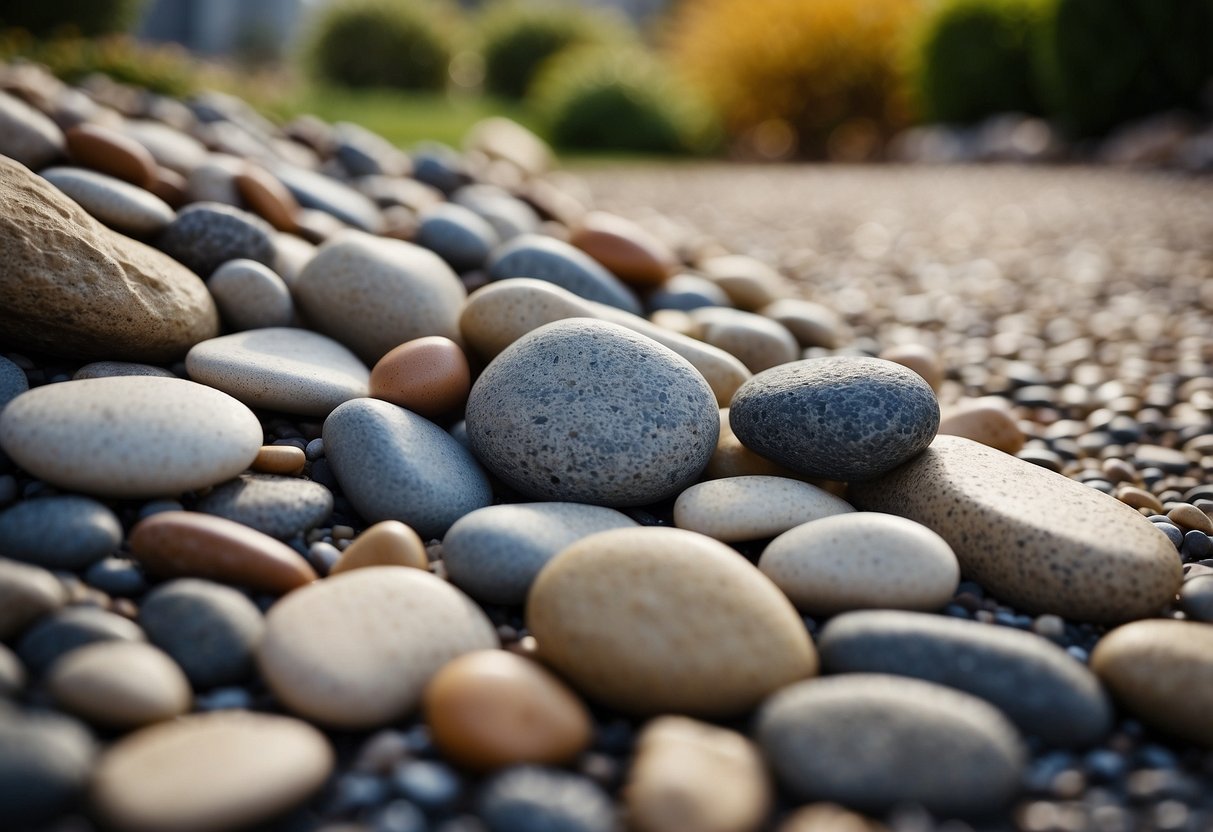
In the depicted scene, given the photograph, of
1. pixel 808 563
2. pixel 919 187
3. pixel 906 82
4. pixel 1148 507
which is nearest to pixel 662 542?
pixel 808 563

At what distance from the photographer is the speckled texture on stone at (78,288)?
2238 mm

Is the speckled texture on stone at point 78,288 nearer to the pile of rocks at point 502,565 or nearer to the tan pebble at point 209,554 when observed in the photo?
the pile of rocks at point 502,565

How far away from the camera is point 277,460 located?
2.18 meters

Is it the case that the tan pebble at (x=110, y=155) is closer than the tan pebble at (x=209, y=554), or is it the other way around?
the tan pebble at (x=209, y=554)

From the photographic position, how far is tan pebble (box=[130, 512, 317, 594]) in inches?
71.1

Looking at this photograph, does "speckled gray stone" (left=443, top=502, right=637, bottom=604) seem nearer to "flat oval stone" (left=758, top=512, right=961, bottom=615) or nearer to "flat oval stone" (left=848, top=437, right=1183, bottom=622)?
"flat oval stone" (left=758, top=512, right=961, bottom=615)

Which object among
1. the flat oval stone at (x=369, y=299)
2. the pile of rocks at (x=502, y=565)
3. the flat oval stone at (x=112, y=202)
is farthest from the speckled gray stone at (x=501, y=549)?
the flat oval stone at (x=112, y=202)

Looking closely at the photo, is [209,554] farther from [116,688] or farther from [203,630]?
[116,688]

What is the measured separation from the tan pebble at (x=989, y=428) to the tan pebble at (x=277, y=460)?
6.10 ft

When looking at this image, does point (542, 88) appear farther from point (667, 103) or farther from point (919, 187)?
point (919, 187)

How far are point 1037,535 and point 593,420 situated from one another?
103cm

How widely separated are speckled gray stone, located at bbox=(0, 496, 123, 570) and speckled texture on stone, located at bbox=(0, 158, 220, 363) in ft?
2.12

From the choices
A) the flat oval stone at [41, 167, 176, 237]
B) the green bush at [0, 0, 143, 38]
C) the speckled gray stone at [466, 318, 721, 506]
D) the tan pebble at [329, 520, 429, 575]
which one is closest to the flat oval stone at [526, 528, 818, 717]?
the tan pebble at [329, 520, 429, 575]

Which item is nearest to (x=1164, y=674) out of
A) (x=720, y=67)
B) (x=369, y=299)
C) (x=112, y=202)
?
(x=369, y=299)
